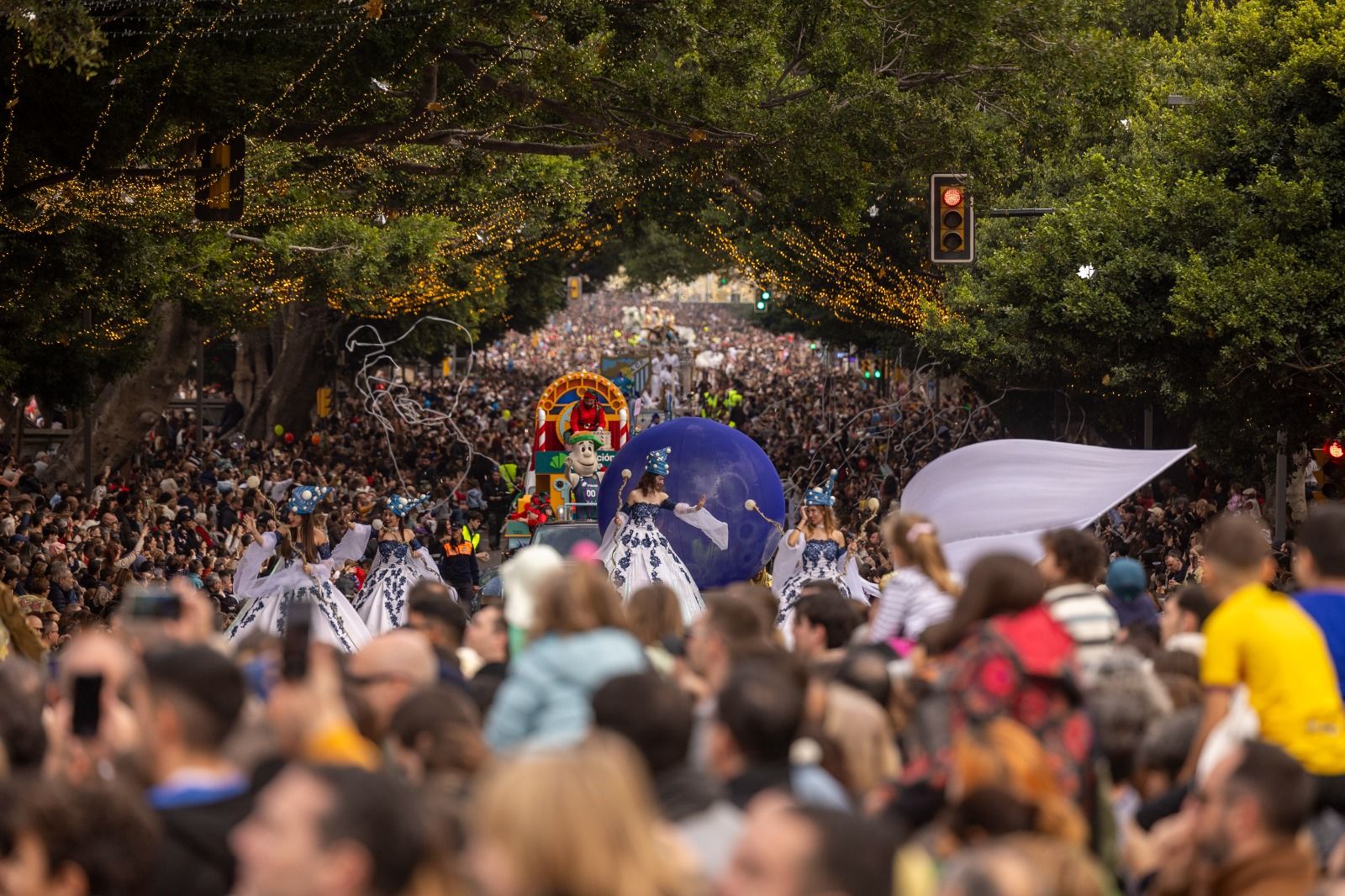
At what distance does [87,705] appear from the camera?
554cm

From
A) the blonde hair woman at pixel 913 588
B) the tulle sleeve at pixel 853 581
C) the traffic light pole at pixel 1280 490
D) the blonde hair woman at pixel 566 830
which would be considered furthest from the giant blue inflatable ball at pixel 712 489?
the blonde hair woman at pixel 566 830

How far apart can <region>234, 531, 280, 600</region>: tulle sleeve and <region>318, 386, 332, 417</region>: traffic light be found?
30.4 meters

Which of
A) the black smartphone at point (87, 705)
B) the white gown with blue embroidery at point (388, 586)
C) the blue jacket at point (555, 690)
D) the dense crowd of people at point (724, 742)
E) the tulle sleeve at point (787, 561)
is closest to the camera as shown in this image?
the dense crowd of people at point (724, 742)

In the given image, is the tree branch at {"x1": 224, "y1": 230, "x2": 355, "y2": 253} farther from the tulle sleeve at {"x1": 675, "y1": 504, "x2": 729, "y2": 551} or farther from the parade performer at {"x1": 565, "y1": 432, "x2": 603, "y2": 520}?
the tulle sleeve at {"x1": 675, "y1": 504, "x2": 729, "y2": 551}

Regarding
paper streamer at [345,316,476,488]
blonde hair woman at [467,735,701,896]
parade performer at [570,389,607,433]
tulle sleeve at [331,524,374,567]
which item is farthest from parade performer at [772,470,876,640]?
paper streamer at [345,316,476,488]

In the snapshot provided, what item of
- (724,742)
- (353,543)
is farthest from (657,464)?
(724,742)

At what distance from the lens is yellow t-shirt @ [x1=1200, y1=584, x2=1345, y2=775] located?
20.5 ft

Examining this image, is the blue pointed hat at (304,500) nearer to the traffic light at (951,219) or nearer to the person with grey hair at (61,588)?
the person with grey hair at (61,588)

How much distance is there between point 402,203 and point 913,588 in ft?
71.6

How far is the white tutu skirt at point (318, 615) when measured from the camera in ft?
47.6

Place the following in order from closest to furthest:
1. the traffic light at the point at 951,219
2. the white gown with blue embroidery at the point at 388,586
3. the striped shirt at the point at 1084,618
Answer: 1. the striped shirt at the point at 1084,618
2. the white gown with blue embroidery at the point at 388,586
3. the traffic light at the point at 951,219

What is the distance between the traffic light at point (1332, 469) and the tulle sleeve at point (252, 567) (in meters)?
12.5

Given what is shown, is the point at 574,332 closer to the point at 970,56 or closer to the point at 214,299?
the point at 214,299

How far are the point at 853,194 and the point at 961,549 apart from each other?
8.05m
